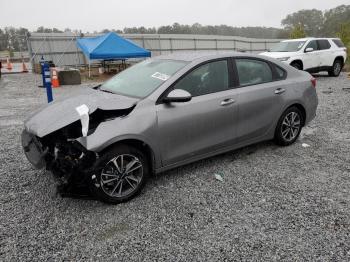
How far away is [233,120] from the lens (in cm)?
391

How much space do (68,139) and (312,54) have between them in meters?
12.3

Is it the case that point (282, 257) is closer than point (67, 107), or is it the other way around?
point (282, 257)

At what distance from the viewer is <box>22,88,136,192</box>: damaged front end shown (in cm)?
294

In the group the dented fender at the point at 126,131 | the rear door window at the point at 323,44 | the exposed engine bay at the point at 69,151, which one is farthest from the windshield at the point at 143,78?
the rear door window at the point at 323,44

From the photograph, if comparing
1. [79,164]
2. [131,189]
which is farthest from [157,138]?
[79,164]

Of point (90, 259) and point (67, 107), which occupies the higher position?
point (67, 107)

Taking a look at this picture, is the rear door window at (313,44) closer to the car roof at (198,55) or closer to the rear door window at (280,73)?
the rear door window at (280,73)

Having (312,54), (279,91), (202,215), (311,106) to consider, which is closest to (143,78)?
(202,215)

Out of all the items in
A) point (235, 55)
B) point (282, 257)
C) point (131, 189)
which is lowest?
point (282, 257)

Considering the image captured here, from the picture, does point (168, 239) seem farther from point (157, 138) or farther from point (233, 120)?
point (233, 120)

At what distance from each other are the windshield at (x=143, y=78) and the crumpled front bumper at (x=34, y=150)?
3.80 feet

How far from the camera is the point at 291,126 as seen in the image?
15.5 feet

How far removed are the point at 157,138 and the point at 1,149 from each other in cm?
328

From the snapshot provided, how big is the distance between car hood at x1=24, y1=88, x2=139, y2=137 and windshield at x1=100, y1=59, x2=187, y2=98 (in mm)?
180
